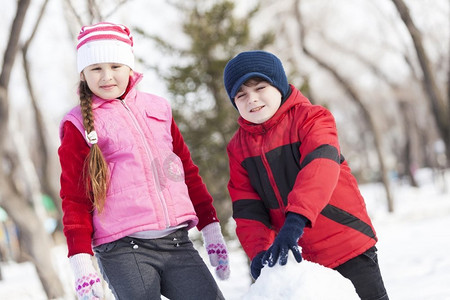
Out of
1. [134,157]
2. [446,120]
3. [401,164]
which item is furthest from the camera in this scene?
[401,164]

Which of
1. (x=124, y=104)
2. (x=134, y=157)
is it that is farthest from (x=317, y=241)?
(x=124, y=104)

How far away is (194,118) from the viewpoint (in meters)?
7.12

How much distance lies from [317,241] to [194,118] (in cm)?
508

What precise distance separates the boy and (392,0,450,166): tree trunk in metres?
5.76

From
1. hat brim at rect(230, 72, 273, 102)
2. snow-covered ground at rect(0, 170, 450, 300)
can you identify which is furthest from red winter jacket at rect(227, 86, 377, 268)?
snow-covered ground at rect(0, 170, 450, 300)

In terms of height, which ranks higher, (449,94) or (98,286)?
(449,94)

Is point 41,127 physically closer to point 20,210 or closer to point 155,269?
point 20,210

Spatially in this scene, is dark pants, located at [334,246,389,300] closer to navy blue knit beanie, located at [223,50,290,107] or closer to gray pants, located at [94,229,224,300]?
gray pants, located at [94,229,224,300]

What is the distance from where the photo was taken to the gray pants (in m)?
2.20

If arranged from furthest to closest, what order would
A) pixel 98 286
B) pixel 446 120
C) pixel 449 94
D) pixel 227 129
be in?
pixel 449 94
pixel 446 120
pixel 227 129
pixel 98 286

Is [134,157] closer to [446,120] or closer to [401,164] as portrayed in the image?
[446,120]

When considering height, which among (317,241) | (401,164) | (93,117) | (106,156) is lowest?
(401,164)

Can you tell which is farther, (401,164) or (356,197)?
(401,164)

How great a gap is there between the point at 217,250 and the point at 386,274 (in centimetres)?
431
